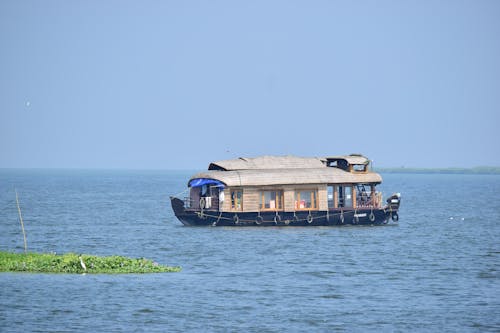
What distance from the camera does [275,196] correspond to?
63.9 m

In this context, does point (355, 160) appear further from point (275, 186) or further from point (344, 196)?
point (275, 186)

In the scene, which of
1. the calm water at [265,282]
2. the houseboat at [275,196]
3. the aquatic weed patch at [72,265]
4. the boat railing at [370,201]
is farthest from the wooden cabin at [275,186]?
the aquatic weed patch at [72,265]

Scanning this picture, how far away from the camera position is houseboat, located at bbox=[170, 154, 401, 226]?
63125mm

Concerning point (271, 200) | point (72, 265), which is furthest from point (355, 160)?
point (72, 265)

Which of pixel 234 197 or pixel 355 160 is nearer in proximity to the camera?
pixel 234 197

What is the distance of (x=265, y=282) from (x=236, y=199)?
20824 mm

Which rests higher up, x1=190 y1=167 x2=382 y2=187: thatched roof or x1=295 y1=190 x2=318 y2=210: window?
x1=190 y1=167 x2=382 y2=187: thatched roof

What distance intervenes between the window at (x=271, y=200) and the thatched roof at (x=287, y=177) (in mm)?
1121

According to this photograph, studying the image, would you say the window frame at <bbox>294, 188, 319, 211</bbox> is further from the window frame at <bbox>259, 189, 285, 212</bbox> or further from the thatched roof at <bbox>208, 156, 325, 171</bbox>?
the thatched roof at <bbox>208, 156, 325, 171</bbox>

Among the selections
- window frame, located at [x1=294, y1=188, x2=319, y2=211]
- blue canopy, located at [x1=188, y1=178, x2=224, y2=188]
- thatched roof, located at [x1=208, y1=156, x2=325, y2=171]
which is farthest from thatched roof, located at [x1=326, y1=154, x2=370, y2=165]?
blue canopy, located at [x1=188, y1=178, x2=224, y2=188]

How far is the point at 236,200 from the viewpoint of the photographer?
6338 centimetres

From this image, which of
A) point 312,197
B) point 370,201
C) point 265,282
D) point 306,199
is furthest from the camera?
point 370,201

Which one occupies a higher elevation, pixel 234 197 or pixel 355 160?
pixel 355 160

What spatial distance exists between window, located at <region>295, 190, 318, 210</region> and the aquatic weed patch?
21.9 m
